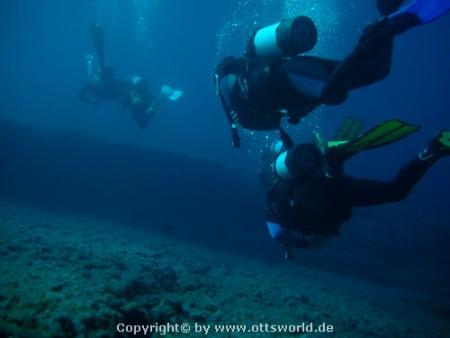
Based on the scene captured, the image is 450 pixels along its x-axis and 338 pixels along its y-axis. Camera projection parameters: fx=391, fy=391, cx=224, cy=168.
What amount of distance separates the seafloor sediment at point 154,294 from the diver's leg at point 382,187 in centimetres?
143

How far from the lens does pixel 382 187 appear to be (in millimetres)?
4141

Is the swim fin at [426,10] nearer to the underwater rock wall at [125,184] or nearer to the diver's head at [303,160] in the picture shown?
the diver's head at [303,160]

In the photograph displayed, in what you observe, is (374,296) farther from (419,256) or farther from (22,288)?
(22,288)

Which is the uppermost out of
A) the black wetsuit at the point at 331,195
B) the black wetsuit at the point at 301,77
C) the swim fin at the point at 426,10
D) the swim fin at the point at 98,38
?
the swim fin at the point at 98,38

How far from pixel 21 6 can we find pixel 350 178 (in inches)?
2173

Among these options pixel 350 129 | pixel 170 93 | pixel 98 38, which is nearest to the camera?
pixel 350 129

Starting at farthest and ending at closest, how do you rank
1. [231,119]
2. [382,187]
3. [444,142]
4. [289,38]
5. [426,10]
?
1. [231,119]
2. [382,187]
3. [444,142]
4. [289,38]
5. [426,10]

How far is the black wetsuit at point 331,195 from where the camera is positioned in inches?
157

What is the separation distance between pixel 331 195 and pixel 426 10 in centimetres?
186

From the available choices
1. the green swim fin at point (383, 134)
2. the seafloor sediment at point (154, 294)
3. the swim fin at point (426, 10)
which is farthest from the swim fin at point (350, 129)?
the seafloor sediment at point (154, 294)

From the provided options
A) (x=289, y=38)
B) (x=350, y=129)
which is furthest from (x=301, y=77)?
(x=350, y=129)

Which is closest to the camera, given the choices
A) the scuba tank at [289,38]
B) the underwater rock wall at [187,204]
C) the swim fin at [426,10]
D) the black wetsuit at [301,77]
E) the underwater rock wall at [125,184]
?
the swim fin at [426,10]

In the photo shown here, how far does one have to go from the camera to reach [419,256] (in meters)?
10.1

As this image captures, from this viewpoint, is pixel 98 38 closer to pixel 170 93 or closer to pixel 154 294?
pixel 170 93
